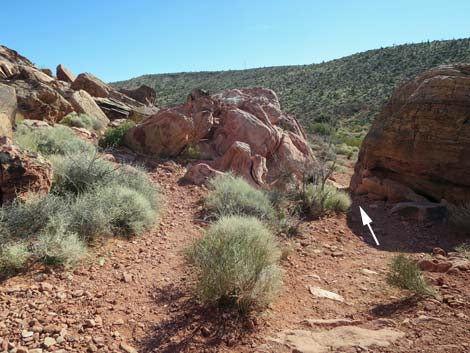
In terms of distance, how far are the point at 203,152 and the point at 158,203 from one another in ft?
11.9

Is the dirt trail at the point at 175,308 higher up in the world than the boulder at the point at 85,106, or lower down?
lower down

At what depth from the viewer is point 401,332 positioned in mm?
3137

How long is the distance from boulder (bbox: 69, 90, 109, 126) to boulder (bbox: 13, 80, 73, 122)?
23.2 inches

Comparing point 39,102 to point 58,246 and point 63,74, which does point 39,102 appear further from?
point 63,74

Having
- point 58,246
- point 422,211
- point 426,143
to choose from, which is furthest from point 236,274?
point 426,143

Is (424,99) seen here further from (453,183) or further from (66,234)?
(66,234)

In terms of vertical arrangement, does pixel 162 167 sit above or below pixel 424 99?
below

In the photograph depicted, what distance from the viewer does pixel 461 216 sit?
269 inches

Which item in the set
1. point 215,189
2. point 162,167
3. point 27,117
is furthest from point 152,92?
point 215,189

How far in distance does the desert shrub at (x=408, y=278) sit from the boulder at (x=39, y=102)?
9.65 m

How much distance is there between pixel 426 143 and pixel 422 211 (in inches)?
61.3

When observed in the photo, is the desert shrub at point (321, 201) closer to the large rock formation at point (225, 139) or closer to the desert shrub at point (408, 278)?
the large rock formation at point (225, 139)

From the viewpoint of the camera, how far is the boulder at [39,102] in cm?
1020

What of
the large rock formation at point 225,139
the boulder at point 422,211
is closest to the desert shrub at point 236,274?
the large rock formation at point 225,139
